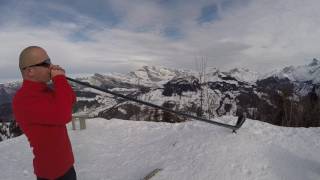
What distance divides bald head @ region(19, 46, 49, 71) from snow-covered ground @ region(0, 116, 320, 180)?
13.5ft

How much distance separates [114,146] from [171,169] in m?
2.88

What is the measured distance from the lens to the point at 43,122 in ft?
10.4

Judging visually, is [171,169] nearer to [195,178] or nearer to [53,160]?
[195,178]

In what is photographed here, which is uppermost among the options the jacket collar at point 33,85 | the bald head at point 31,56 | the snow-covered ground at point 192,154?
the bald head at point 31,56

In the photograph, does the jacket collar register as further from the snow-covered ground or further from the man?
the snow-covered ground

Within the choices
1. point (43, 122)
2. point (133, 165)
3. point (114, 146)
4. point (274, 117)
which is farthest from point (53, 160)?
point (274, 117)

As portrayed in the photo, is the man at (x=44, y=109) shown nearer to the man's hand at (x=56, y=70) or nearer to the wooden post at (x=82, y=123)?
the man's hand at (x=56, y=70)

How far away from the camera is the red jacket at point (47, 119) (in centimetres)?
312

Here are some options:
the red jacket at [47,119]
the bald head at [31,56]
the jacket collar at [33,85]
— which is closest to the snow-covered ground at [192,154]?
the red jacket at [47,119]

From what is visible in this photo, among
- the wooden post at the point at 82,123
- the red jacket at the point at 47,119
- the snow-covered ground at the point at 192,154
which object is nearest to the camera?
the red jacket at the point at 47,119

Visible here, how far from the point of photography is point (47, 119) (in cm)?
314

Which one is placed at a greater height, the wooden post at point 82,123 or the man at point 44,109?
the man at point 44,109

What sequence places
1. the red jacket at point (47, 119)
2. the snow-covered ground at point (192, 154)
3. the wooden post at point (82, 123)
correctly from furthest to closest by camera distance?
the wooden post at point (82, 123) < the snow-covered ground at point (192, 154) < the red jacket at point (47, 119)

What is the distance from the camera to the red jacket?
3117 millimetres
